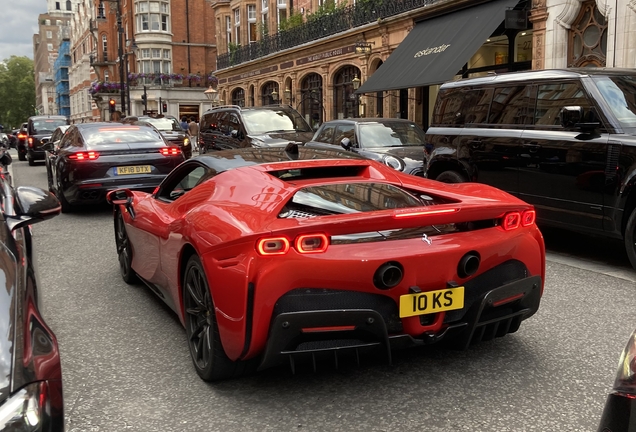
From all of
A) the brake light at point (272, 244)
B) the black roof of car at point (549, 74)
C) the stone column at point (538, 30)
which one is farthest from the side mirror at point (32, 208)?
the stone column at point (538, 30)

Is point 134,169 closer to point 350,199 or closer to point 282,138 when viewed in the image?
point 282,138

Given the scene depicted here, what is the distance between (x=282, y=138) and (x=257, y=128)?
967 millimetres

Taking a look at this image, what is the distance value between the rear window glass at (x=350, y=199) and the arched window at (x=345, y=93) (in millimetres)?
21520

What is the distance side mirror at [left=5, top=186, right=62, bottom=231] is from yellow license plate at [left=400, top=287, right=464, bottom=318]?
6.02ft

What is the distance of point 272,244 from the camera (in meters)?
3.17

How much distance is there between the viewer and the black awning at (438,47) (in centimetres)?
1680

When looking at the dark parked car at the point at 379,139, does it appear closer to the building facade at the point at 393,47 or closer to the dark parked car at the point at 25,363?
the building facade at the point at 393,47

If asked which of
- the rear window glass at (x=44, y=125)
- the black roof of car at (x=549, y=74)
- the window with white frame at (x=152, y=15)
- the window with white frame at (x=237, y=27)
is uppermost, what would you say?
the window with white frame at (x=152, y=15)

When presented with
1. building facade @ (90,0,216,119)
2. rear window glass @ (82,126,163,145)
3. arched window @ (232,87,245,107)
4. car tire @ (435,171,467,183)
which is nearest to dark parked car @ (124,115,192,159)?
rear window glass @ (82,126,163,145)

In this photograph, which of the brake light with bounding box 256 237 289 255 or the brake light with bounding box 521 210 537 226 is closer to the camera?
the brake light with bounding box 256 237 289 255

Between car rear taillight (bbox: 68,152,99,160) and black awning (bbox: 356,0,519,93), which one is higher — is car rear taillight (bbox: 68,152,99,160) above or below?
below

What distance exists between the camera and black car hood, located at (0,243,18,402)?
188 cm

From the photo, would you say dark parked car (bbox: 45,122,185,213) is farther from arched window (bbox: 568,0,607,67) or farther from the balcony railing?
Answer: the balcony railing

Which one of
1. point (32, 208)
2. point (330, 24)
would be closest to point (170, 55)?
point (330, 24)
